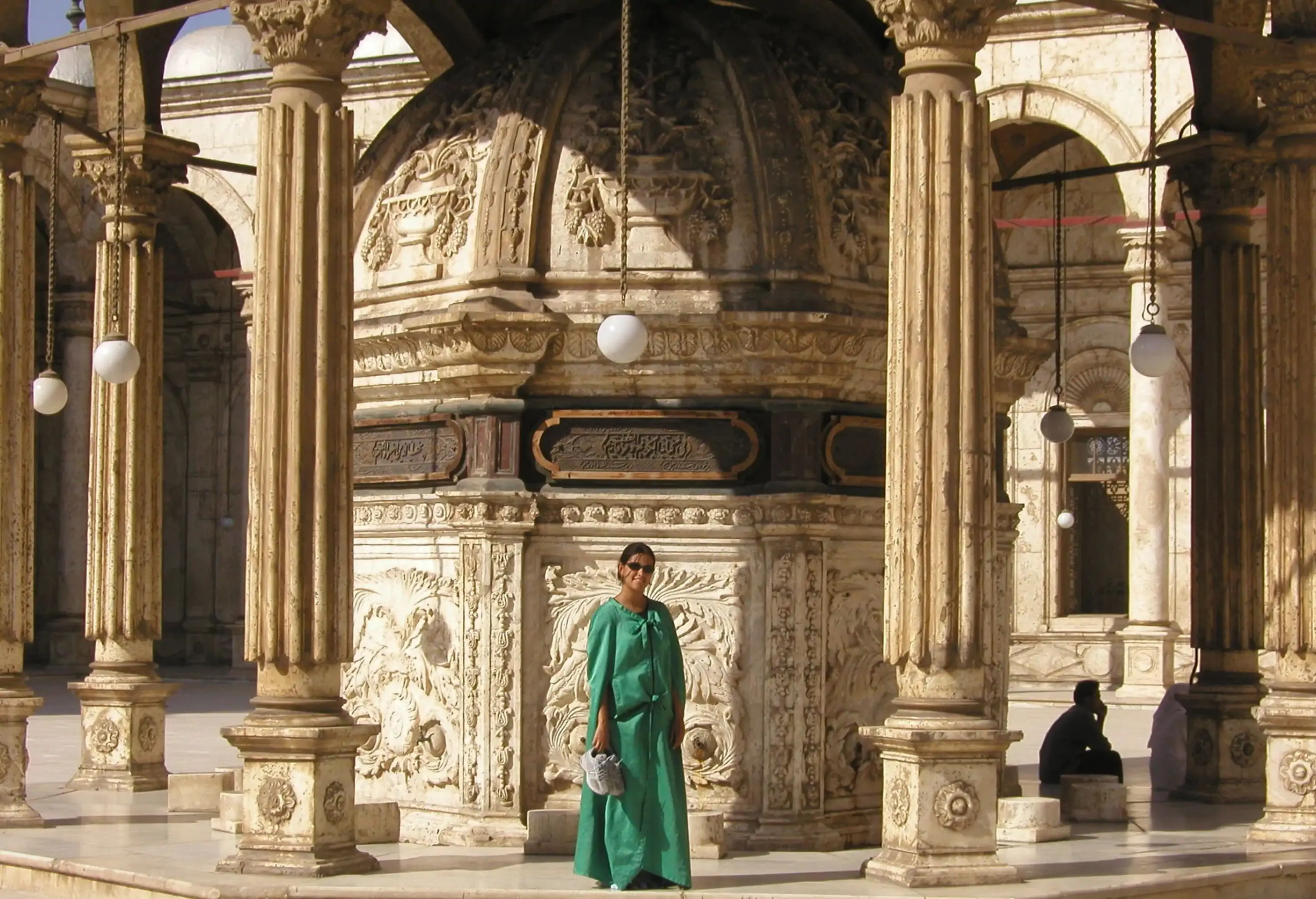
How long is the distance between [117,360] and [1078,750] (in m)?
5.72

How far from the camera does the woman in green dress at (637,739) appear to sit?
27.6 feet

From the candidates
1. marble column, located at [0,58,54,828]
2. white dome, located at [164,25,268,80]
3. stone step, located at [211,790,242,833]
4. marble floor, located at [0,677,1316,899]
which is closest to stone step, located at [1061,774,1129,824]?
marble floor, located at [0,677,1316,899]

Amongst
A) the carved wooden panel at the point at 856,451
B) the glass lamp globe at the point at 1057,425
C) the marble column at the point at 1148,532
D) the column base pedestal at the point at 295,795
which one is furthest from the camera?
the marble column at the point at 1148,532

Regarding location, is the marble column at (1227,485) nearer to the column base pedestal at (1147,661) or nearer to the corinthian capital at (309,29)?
the corinthian capital at (309,29)

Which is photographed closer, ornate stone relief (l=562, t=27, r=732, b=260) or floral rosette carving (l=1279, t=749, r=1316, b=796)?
floral rosette carving (l=1279, t=749, r=1316, b=796)

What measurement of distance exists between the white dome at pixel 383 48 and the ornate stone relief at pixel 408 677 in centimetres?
1505

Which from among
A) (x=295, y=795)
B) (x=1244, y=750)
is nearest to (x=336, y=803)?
(x=295, y=795)

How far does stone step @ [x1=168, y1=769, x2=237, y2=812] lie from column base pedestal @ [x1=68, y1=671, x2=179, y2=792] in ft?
3.41

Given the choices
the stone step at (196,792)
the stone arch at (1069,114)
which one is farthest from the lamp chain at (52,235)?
the stone arch at (1069,114)

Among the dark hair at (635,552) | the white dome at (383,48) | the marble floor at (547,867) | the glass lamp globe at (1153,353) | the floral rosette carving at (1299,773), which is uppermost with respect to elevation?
the white dome at (383,48)

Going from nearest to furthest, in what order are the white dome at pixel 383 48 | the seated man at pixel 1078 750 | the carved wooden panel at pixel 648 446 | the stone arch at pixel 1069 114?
the carved wooden panel at pixel 648 446
the seated man at pixel 1078 750
the stone arch at pixel 1069 114
the white dome at pixel 383 48

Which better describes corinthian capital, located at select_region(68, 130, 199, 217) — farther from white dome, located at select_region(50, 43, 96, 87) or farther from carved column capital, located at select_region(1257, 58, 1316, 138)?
white dome, located at select_region(50, 43, 96, 87)

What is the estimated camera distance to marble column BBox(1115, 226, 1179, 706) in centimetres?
2344

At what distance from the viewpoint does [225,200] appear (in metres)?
26.9
